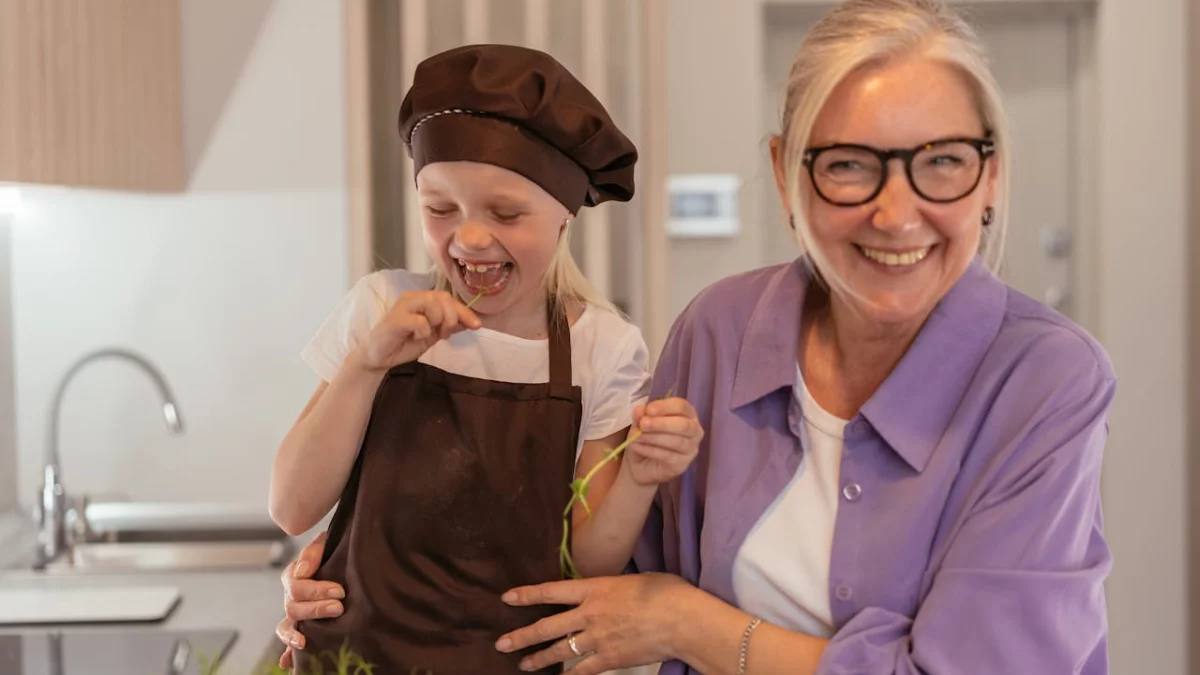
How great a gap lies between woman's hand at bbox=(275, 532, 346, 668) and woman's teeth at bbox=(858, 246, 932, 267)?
2.15 feet

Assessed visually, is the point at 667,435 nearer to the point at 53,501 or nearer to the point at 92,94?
the point at 92,94

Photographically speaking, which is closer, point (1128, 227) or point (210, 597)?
point (210, 597)

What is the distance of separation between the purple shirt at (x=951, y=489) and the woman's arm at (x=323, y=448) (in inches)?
14.2

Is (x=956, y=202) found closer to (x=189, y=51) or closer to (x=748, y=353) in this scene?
(x=748, y=353)

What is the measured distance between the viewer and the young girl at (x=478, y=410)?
4.09ft

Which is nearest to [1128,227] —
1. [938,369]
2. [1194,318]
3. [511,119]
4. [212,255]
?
[1194,318]

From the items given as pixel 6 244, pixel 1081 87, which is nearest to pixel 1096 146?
pixel 1081 87

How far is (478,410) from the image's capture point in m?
1.36

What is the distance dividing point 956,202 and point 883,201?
0.23ft

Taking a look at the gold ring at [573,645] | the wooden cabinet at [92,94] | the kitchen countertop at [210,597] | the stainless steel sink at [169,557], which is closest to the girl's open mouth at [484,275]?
the gold ring at [573,645]

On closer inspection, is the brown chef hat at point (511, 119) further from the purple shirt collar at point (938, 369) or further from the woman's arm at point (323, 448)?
the purple shirt collar at point (938, 369)

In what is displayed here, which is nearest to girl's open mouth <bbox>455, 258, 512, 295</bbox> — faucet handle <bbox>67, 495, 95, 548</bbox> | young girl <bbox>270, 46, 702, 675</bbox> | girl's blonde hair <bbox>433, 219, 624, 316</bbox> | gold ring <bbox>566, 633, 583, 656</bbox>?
young girl <bbox>270, 46, 702, 675</bbox>

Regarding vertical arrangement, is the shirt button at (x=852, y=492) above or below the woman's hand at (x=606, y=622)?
above

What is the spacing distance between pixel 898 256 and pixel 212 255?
212 centimetres
